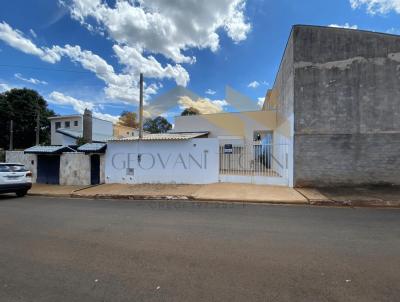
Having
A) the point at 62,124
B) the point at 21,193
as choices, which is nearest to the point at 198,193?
the point at 21,193

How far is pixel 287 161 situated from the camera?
1047 centimetres

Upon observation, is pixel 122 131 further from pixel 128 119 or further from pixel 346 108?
pixel 346 108

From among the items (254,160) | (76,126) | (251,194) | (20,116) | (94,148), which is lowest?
(251,194)

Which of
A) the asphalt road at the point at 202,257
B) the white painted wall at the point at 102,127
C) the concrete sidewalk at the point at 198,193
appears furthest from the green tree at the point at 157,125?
the asphalt road at the point at 202,257

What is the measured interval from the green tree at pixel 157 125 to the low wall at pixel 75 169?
1516 inches

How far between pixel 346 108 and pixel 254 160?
443 cm

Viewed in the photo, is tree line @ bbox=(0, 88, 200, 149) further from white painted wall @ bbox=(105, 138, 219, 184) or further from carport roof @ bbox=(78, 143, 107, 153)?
white painted wall @ bbox=(105, 138, 219, 184)

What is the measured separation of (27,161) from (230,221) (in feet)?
45.6

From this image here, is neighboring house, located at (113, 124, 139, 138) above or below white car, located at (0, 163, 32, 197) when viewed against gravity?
above

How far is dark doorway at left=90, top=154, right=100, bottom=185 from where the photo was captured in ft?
41.3

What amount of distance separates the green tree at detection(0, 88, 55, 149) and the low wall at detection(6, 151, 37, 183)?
25.5 m

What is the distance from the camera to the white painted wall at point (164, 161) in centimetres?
1123

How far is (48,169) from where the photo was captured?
1336cm

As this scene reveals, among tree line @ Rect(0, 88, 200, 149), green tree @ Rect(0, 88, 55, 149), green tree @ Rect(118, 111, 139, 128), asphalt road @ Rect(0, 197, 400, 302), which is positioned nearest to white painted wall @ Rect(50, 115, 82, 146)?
tree line @ Rect(0, 88, 200, 149)
